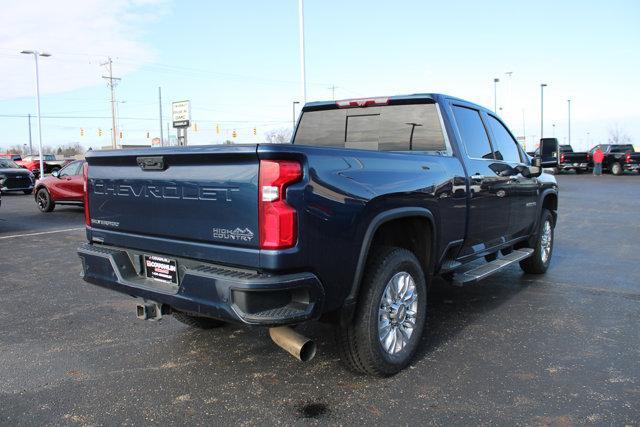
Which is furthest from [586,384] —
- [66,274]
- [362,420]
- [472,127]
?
[66,274]

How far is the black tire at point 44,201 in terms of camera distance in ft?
51.1

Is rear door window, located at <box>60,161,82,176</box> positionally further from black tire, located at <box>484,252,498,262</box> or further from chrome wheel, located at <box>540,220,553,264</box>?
black tire, located at <box>484,252,498,262</box>

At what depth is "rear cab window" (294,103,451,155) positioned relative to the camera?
473 centimetres

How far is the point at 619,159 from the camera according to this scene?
31.1 meters

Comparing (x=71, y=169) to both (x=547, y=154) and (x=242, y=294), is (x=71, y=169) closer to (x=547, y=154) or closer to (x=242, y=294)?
(x=547, y=154)

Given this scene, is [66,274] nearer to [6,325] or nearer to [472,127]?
[6,325]

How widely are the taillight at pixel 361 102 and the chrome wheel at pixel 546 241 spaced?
10.1 feet

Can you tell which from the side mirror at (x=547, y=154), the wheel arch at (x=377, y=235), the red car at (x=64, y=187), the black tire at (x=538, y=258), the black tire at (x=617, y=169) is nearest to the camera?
the wheel arch at (x=377, y=235)

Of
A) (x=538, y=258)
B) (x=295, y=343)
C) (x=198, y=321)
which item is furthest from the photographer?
(x=538, y=258)

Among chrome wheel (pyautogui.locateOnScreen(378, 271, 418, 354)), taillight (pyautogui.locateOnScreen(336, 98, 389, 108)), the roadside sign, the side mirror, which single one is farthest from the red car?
chrome wheel (pyautogui.locateOnScreen(378, 271, 418, 354))

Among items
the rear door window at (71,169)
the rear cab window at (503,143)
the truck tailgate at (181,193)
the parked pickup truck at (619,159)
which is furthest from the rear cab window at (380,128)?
the parked pickup truck at (619,159)

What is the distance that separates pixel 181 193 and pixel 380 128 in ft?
7.47

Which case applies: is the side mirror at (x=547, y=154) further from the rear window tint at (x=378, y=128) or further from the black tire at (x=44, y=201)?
the black tire at (x=44, y=201)

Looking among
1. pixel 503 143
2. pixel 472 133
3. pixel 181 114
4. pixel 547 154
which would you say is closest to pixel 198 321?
pixel 472 133
